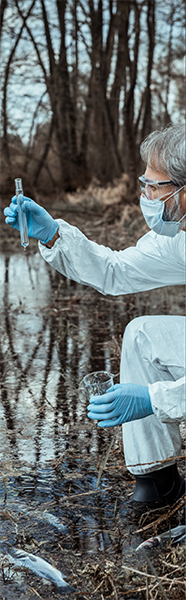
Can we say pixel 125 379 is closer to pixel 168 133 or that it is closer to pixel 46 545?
pixel 46 545

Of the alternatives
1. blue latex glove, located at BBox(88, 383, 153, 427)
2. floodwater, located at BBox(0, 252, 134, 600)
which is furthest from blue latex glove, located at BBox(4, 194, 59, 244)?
floodwater, located at BBox(0, 252, 134, 600)

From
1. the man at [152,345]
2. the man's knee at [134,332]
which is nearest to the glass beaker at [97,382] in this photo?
the man at [152,345]

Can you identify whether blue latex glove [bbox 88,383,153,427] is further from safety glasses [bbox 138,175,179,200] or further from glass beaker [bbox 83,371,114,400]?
safety glasses [bbox 138,175,179,200]

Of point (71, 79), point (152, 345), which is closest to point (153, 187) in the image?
point (152, 345)

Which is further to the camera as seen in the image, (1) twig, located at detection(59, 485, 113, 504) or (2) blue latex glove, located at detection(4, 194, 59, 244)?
(2) blue latex glove, located at detection(4, 194, 59, 244)

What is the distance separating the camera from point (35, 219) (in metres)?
2.58

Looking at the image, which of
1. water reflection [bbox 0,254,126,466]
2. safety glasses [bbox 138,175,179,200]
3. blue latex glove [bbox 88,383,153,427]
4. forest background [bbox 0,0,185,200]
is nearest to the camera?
blue latex glove [bbox 88,383,153,427]

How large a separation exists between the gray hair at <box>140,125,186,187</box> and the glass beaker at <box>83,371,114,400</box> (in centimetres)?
72

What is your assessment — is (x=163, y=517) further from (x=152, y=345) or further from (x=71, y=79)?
(x=71, y=79)

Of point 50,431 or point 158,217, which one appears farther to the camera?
point 50,431

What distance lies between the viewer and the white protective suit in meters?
2.26

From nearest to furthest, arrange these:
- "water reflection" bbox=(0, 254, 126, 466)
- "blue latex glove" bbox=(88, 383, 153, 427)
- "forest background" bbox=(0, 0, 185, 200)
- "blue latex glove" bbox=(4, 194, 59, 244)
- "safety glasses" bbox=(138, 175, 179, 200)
→ "blue latex glove" bbox=(88, 383, 153, 427)
"safety glasses" bbox=(138, 175, 179, 200)
"blue latex glove" bbox=(4, 194, 59, 244)
"water reflection" bbox=(0, 254, 126, 466)
"forest background" bbox=(0, 0, 185, 200)

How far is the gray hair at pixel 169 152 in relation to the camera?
2186mm

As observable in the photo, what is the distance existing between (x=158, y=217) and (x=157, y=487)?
1.00m
